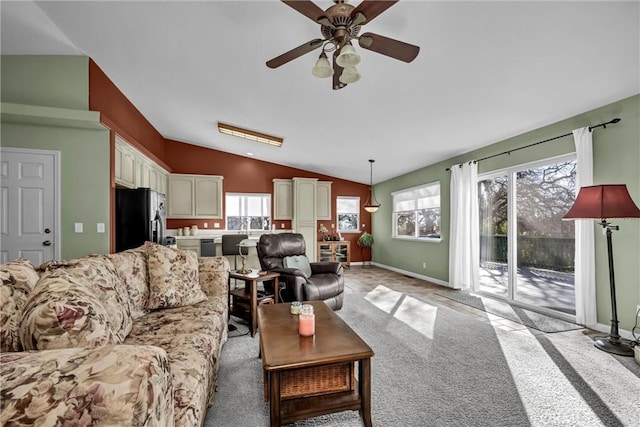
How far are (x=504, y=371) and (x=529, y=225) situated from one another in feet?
8.18

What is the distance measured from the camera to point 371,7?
165 centimetres

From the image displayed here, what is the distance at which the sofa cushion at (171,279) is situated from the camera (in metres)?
2.35

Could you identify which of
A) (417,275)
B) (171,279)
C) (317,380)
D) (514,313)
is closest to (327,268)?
(171,279)

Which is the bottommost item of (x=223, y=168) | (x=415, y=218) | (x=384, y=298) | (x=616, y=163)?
(x=384, y=298)

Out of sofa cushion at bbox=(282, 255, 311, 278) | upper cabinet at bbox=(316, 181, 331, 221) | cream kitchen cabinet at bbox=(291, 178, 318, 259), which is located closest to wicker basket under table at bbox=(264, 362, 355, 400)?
sofa cushion at bbox=(282, 255, 311, 278)

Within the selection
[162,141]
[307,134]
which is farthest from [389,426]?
[162,141]

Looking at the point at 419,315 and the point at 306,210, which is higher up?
the point at 306,210

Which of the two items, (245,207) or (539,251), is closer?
(539,251)

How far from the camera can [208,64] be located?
128 inches

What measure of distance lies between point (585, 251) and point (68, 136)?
607cm

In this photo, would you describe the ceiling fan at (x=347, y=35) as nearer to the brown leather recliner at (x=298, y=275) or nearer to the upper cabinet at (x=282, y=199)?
the brown leather recliner at (x=298, y=275)

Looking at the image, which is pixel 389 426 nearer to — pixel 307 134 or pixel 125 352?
pixel 125 352

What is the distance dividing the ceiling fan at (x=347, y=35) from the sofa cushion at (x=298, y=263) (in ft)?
8.25

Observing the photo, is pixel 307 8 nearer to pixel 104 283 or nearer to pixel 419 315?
pixel 104 283
